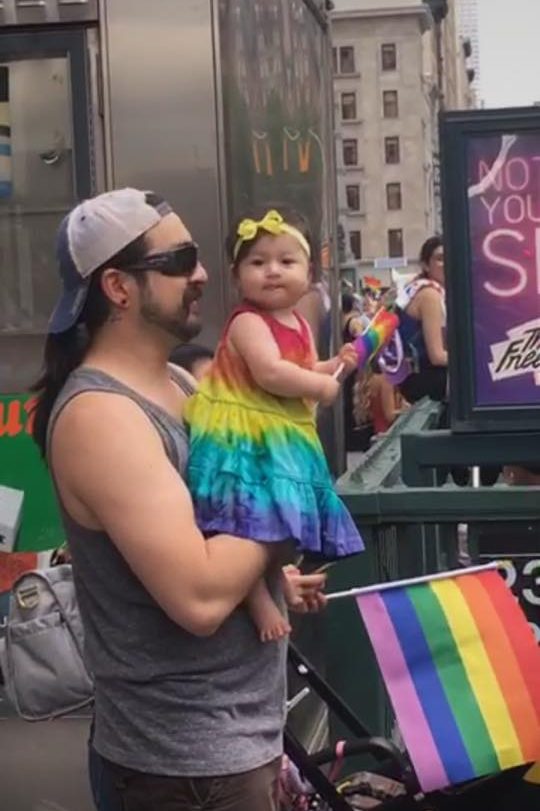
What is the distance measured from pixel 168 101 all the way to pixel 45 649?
1.94 metres

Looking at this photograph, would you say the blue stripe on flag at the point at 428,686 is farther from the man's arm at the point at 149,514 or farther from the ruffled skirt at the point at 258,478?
the man's arm at the point at 149,514

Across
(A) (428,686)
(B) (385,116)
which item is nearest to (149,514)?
(A) (428,686)

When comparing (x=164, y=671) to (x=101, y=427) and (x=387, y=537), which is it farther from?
(x=387, y=537)

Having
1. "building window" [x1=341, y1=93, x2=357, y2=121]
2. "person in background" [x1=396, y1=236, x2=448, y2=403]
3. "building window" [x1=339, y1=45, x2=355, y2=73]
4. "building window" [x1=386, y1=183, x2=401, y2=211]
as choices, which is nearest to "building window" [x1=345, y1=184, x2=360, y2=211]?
"building window" [x1=386, y1=183, x2=401, y2=211]

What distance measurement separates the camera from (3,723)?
4613mm

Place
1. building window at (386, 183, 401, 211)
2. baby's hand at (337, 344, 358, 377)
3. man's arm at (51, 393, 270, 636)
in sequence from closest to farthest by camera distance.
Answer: man's arm at (51, 393, 270, 636) < baby's hand at (337, 344, 358, 377) < building window at (386, 183, 401, 211)

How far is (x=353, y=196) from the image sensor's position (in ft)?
276

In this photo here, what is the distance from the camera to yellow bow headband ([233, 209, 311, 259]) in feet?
9.29

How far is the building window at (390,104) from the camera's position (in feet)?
281

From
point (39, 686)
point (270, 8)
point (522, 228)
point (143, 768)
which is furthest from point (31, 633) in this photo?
point (270, 8)

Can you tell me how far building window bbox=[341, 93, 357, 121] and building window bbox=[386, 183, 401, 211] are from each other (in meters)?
4.38

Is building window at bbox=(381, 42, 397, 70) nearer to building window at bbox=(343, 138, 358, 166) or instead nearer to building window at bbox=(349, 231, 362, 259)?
building window at bbox=(343, 138, 358, 166)

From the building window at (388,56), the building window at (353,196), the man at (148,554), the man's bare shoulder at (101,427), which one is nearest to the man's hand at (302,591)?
the man at (148,554)

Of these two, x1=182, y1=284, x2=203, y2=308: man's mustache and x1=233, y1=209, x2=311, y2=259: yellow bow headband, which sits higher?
x1=233, y1=209, x2=311, y2=259: yellow bow headband
